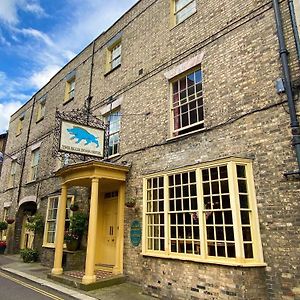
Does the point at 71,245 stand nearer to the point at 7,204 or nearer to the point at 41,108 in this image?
the point at 7,204

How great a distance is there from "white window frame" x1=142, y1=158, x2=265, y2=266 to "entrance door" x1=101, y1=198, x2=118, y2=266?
6.98 feet

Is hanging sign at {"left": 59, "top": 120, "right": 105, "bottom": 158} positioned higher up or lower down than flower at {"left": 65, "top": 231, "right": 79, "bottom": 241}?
higher up

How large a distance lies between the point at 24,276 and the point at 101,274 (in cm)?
264

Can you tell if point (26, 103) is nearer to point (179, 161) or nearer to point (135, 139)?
point (135, 139)

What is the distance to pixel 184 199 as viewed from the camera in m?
7.07

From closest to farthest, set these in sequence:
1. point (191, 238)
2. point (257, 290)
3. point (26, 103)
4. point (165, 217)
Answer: point (257, 290)
point (191, 238)
point (165, 217)
point (26, 103)

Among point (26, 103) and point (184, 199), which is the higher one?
point (26, 103)

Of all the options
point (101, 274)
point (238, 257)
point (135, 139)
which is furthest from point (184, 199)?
point (101, 274)

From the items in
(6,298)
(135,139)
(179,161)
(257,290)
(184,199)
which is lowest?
(6,298)

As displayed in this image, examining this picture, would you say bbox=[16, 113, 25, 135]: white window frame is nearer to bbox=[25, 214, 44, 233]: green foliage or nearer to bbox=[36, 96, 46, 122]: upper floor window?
bbox=[36, 96, 46, 122]: upper floor window

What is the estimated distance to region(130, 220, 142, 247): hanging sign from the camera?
8.30 m

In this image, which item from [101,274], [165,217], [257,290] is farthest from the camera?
[101,274]

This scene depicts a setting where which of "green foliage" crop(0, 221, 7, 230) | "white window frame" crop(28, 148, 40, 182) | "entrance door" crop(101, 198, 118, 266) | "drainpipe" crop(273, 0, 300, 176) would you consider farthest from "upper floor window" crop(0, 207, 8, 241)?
"drainpipe" crop(273, 0, 300, 176)

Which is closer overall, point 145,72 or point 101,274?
point 101,274
